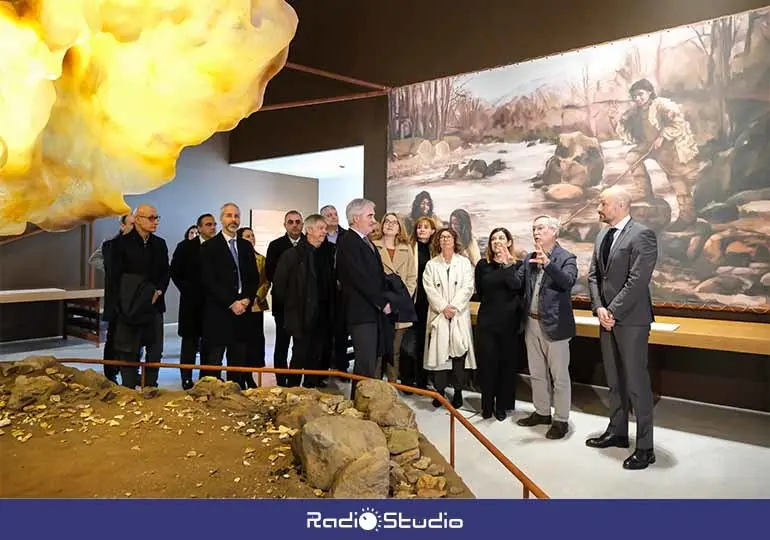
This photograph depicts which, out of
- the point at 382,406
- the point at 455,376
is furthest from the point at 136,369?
the point at 455,376

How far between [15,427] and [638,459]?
9.52 ft

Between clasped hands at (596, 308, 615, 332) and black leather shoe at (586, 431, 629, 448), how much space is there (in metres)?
0.62

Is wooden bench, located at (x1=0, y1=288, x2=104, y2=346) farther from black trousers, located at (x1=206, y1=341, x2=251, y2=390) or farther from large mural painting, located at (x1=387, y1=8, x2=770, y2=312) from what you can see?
large mural painting, located at (x1=387, y1=8, x2=770, y2=312)

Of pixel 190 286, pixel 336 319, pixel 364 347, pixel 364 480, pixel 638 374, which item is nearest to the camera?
pixel 364 480

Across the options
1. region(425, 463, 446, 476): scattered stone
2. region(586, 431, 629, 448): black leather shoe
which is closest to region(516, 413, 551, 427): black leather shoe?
region(586, 431, 629, 448): black leather shoe

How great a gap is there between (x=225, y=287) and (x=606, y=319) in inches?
82.0

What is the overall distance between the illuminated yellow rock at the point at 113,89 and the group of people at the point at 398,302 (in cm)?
79

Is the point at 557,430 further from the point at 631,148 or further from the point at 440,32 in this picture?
the point at 440,32

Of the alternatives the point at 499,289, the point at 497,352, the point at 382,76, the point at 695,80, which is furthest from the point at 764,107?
the point at 382,76

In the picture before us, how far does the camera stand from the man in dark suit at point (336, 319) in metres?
3.71

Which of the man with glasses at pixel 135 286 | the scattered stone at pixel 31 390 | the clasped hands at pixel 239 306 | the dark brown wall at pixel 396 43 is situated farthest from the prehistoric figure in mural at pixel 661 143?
the scattered stone at pixel 31 390

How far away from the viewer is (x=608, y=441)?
3.26m

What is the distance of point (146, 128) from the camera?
2219 mm

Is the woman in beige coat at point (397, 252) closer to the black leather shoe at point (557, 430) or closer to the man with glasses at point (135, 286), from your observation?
the black leather shoe at point (557, 430)
